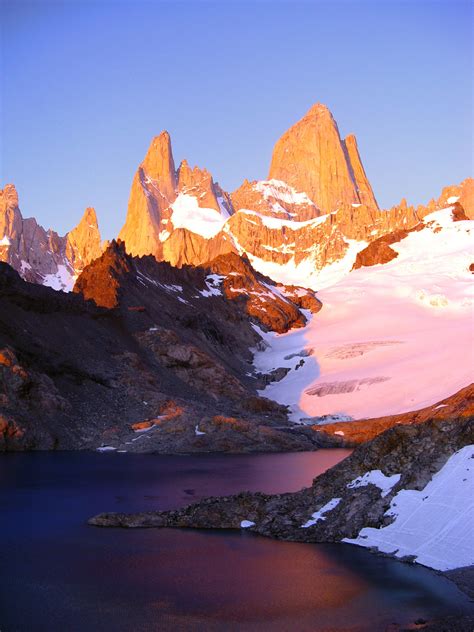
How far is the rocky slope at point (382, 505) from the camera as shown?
92.7 feet

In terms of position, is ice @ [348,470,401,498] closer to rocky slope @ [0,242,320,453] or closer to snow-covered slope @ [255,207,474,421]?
rocky slope @ [0,242,320,453]

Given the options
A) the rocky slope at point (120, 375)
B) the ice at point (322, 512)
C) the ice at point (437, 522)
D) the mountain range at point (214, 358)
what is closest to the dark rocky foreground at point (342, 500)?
the ice at point (322, 512)

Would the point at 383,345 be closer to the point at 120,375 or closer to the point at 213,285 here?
the point at 213,285

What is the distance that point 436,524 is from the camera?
93.0 ft

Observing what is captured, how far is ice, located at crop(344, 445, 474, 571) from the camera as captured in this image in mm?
27031

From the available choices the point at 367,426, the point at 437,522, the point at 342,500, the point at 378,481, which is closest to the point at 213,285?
the point at 367,426

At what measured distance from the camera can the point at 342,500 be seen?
33.5 m

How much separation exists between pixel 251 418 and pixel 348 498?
57.2 meters

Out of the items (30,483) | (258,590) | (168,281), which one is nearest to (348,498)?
(258,590)

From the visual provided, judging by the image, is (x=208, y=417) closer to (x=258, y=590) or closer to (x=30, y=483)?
(x=30, y=483)

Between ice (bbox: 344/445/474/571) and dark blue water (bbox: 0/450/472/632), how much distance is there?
2.50 feet

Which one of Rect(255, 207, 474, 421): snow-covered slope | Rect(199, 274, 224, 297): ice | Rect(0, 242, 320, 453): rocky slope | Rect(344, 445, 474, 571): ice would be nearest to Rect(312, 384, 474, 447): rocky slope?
Rect(0, 242, 320, 453): rocky slope

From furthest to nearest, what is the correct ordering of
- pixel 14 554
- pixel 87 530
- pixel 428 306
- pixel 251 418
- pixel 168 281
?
pixel 428 306 < pixel 168 281 < pixel 251 418 < pixel 87 530 < pixel 14 554

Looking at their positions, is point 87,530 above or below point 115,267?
below
